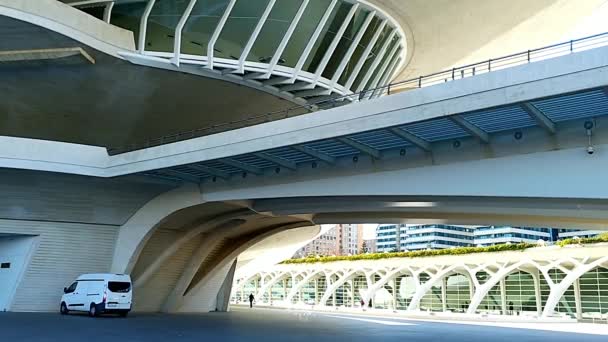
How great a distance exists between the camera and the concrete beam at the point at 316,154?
1938cm

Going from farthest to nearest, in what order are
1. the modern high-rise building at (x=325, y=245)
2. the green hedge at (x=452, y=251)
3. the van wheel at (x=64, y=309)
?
the modern high-rise building at (x=325, y=245) < the green hedge at (x=452, y=251) < the van wheel at (x=64, y=309)

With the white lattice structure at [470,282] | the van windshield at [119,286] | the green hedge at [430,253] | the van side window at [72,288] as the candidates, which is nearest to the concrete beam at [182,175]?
the van windshield at [119,286]

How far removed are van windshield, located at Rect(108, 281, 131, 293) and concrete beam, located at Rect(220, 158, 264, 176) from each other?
307 inches

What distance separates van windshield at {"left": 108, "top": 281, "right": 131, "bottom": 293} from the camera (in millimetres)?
24870

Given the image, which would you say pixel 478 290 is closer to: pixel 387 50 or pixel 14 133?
pixel 387 50

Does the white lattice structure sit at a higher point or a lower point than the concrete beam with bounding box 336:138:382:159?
lower

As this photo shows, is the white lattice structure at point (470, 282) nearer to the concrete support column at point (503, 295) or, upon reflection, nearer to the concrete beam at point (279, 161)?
the concrete support column at point (503, 295)

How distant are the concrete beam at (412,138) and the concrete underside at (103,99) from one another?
13.3m

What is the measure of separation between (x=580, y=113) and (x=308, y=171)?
9.67 m

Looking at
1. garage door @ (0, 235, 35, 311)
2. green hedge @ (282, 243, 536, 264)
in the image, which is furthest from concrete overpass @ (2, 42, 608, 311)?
green hedge @ (282, 243, 536, 264)

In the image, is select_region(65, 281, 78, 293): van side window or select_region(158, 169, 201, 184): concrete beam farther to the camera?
select_region(65, 281, 78, 293): van side window

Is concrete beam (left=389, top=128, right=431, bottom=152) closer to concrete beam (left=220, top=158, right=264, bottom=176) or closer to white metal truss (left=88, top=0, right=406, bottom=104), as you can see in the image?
concrete beam (left=220, top=158, right=264, bottom=176)

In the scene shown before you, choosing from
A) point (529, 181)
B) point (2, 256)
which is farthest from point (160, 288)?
point (529, 181)

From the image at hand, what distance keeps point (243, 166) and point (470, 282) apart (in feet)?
114
